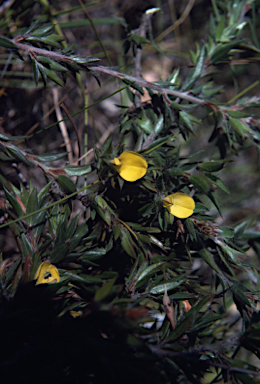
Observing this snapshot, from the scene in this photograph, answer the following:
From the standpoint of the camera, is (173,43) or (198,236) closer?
(198,236)

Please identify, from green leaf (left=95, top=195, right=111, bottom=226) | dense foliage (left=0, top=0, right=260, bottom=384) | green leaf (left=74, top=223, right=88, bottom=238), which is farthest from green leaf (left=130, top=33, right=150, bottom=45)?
green leaf (left=74, top=223, right=88, bottom=238)

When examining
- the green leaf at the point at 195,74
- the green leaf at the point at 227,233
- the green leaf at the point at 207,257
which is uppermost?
the green leaf at the point at 195,74

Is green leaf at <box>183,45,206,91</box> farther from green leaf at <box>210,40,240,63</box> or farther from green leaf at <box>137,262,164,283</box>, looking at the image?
green leaf at <box>137,262,164,283</box>

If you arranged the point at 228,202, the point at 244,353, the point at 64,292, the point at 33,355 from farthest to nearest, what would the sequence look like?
the point at 228,202, the point at 244,353, the point at 64,292, the point at 33,355

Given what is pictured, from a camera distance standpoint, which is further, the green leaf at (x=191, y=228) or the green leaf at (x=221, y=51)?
the green leaf at (x=221, y=51)

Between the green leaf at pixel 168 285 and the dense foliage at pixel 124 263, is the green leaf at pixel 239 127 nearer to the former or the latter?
the dense foliage at pixel 124 263

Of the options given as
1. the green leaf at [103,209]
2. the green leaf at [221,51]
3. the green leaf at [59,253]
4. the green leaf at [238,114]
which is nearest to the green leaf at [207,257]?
the green leaf at [103,209]

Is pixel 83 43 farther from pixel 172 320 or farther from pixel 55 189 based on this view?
pixel 172 320

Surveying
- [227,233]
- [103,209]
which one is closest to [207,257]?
[227,233]

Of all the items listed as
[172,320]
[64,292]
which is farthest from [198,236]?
[64,292]
